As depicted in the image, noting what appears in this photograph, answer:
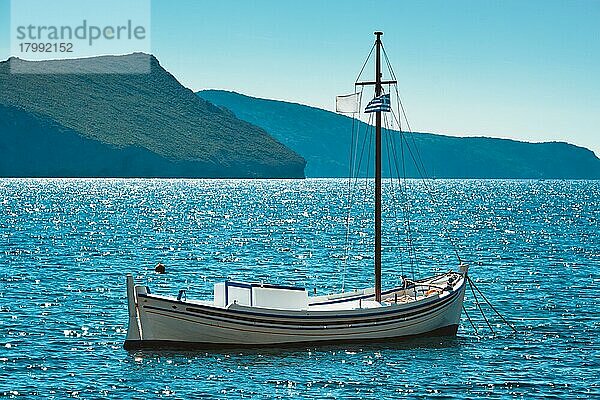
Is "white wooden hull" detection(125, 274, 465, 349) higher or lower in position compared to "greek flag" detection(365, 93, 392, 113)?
lower

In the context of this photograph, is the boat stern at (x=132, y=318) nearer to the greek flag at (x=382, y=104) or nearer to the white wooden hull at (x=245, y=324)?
the white wooden hull at (x=245, y=324)

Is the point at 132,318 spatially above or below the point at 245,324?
above

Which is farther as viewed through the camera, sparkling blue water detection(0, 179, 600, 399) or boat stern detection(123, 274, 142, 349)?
boat stern detection(123, 274, 142, 349)

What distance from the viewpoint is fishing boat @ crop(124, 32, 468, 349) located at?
38.4 meters

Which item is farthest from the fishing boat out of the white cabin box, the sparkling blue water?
the sparkling blue water

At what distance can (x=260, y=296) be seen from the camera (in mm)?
40625

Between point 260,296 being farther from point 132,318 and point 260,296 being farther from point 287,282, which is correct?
point 287,282

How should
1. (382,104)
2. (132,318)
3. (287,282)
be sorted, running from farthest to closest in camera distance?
1. (287,282)
2. (382,104)
3. (132,318)

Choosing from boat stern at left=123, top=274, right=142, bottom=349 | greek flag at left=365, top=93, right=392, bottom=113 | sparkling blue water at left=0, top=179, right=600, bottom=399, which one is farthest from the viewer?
greek flag at left=365, top=93, right=392, bottom=113

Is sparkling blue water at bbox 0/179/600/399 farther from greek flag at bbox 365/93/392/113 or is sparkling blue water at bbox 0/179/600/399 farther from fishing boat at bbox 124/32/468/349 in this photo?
greek flag at bbox 365/93/392/113

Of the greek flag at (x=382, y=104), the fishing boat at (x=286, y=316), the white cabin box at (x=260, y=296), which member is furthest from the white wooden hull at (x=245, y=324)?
the greek flag at (x=382, y=104)

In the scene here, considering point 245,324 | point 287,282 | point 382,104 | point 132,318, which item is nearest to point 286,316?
point 245,324

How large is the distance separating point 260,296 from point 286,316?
2.09 m

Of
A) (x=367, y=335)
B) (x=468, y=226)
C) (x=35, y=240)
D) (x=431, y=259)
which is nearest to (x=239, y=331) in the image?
(x=367, y=335)
